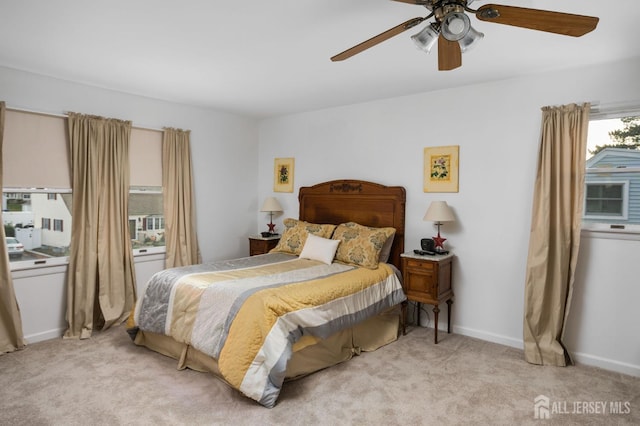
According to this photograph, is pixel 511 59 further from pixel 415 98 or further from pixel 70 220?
pixel 70 220

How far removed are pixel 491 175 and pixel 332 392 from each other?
2.43 meters

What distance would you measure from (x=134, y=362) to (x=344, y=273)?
6.17 ft

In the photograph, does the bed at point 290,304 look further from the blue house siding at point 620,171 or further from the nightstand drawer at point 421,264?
the blue house siding at point 620,171

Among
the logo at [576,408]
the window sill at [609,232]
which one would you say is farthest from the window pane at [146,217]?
the window sill at [609,232]

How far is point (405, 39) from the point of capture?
9.02 ft

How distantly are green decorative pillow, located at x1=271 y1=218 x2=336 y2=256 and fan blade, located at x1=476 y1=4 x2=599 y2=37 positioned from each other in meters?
2.89

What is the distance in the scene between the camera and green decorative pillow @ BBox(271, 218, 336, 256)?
443 cm

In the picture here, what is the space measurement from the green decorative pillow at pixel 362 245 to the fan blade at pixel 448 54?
6.45 feet

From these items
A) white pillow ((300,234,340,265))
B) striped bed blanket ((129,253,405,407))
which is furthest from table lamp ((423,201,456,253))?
white pillow ((300,234,340,265))

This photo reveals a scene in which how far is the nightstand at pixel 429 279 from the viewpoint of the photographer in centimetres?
363

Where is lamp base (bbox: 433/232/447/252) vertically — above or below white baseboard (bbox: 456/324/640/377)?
above

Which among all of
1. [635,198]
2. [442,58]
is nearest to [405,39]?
[442,58]

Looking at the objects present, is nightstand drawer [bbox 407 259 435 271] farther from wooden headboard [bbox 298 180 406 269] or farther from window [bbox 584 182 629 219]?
window [bbox 584 182 629 219]

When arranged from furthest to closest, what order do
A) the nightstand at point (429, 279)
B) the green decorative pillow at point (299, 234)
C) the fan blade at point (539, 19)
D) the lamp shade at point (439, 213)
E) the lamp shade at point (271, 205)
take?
the lamp shade at point (271, 205) → the green decorative pillow at point (299, 234) → the lamp shade at point (439, 213) → the nightstand at point (429, 279) → the fan blade at point (539, 19)
